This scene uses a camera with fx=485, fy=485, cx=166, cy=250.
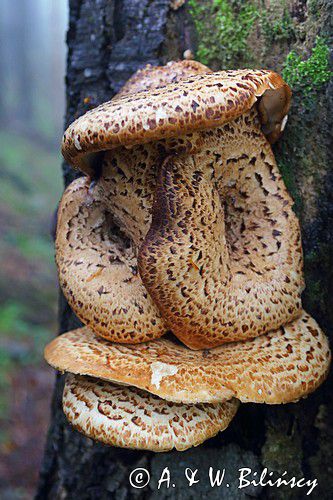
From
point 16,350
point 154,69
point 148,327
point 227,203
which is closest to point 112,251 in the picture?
point 148,327

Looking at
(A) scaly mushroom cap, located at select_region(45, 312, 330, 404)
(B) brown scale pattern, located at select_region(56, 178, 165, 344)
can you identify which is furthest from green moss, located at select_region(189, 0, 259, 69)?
(A) scaly mushroom cap, located at select_region(45, 312, 330, 404)

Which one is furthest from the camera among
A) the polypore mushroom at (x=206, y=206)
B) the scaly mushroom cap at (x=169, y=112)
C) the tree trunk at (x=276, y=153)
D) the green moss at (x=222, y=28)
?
the green moss at (x=222, y=28)

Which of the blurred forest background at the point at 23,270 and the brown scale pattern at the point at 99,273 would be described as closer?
the brown scale pattern at the point at 99,273

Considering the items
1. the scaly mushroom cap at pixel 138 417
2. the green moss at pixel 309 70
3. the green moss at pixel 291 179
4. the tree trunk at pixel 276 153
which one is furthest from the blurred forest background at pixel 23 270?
the green moss at pixel 309 70

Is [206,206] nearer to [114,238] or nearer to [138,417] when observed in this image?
[114,238]

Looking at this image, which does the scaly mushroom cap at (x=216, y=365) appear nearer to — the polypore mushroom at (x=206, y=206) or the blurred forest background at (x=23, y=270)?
the polypore mushroom at (x=206, y=206)

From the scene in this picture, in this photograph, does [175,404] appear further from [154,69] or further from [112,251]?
[154,69]

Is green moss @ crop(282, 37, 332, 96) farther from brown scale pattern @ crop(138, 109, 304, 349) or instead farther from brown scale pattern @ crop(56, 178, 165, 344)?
brown scale pattern @ crop(56, 178, 165, 344)
